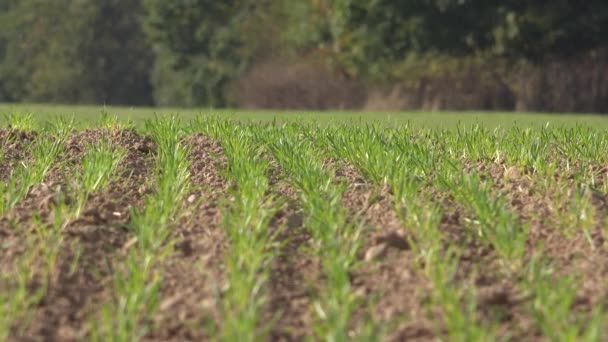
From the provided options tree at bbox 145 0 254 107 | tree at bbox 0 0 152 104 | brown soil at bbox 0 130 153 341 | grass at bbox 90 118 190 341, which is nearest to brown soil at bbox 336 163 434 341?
grass at bbox 90 118 190 341

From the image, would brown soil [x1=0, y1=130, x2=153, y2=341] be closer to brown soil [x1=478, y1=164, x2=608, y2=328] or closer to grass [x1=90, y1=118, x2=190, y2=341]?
grass [x1=90, y1=118, x2=190, y2=341]

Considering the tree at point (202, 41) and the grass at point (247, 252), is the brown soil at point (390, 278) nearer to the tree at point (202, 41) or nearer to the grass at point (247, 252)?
the grass at point (247, 252)

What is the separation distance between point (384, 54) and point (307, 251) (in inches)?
1105

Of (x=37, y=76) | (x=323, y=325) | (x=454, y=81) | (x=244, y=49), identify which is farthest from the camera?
(x=37, y=76)

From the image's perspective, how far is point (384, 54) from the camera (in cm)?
3234

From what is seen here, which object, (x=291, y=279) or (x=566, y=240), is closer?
(x=291, y=279)

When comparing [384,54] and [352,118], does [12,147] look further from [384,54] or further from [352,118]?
[384,54]

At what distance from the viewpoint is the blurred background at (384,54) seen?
28.3 m

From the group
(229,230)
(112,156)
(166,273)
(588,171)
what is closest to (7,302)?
(166,273)

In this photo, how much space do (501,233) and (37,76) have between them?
57.8 metres

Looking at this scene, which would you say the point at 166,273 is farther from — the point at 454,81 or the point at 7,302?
the point at 454,81

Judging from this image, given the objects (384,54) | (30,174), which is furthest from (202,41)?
(30,174)

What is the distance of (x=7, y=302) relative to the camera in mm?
3857

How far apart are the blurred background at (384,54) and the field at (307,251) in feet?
71.1
